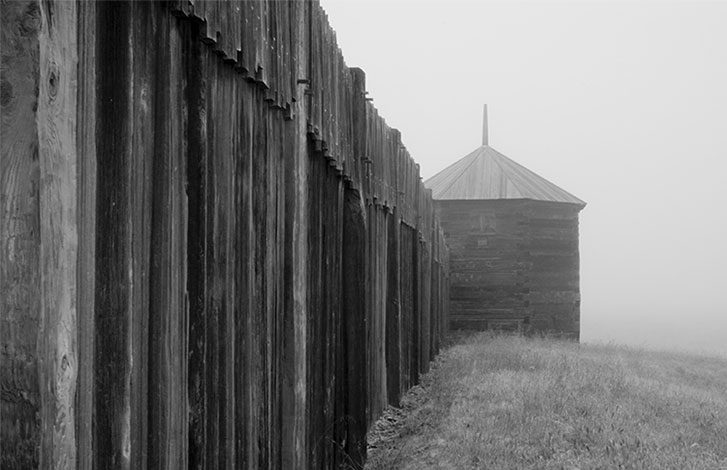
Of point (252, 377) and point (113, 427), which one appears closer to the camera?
point (113, 427)

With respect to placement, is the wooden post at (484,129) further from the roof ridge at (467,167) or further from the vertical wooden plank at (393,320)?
the vertical wooden plank at (393,320)

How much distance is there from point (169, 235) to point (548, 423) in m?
5.70

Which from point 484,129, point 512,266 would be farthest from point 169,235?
point 484,129

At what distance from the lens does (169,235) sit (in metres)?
2.42

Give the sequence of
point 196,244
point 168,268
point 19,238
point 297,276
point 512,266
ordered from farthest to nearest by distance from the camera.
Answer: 1. point 512,266
2. point 297,276
3. point 196,244
4. point 168,268
5. point 19,238

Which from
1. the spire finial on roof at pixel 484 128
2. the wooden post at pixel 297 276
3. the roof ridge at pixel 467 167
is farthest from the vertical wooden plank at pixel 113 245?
the spire finial on roof at pixel 484 128

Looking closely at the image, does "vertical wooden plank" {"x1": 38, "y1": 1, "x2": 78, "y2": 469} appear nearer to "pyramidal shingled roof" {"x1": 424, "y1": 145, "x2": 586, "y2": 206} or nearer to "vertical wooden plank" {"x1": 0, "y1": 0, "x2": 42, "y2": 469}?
"vertical wooden plank" {"x1": 0, "y1": 0, "x2": 42, "y2": 469}

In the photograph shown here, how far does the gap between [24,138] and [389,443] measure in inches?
225

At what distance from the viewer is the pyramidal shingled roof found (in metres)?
23.7

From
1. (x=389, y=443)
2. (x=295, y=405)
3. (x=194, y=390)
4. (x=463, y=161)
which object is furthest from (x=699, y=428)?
(x=463, y=161)

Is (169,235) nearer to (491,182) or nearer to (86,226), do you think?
(86,226)

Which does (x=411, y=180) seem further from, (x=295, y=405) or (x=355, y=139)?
(x=295, y=405)

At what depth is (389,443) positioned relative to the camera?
22.9ft

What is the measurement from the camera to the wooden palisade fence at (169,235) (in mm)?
1625
